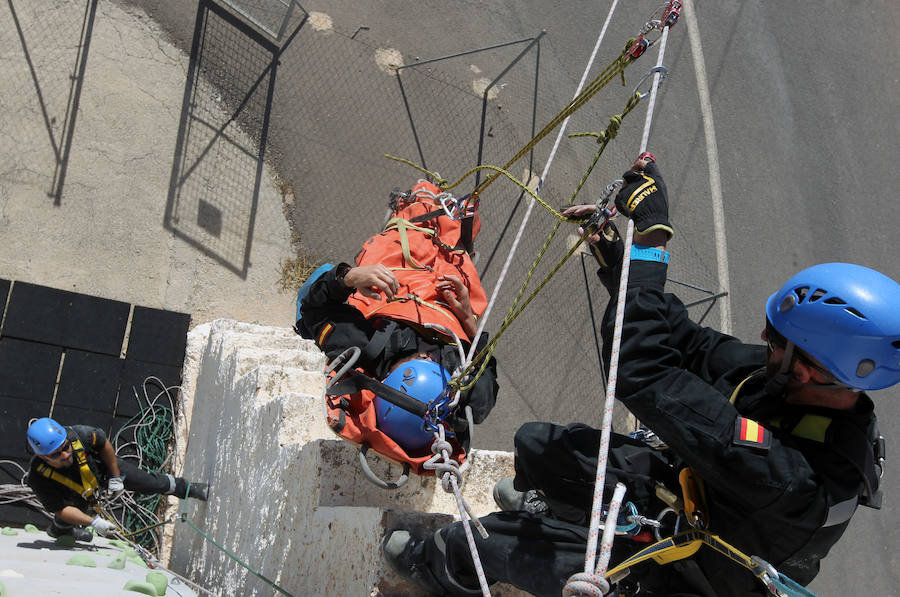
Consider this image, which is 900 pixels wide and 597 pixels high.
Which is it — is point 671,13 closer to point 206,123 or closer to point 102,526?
point 206,123

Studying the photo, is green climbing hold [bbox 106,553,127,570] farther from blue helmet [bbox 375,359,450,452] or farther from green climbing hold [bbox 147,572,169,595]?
blue helmet [bbox 375,359,450,452]

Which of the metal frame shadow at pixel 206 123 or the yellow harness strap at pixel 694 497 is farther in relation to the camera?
the metal frame shadow at pixel 206 123

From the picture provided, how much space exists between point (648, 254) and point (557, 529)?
1.04 meters

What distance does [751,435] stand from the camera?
2039 millimetres

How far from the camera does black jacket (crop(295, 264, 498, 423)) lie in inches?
138

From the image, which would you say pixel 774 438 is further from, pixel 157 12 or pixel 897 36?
pixel 897 36

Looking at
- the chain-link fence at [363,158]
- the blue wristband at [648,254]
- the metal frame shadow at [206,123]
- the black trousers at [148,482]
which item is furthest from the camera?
the chain-link fence at [363,158]

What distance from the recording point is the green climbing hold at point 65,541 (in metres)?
5.30

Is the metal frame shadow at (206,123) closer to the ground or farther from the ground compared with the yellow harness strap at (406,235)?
farther from the ground

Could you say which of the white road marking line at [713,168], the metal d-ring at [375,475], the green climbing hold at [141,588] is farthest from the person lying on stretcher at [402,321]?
the white road marking line at [713,168]

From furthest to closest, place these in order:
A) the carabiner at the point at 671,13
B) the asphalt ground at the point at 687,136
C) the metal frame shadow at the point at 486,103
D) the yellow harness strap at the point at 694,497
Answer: the metal frame shadow at the point at 486,103, the asphalt ground at the point at 687,136, the carabiner at the point at 671,13, the yellow harness strap at the point at 694,497

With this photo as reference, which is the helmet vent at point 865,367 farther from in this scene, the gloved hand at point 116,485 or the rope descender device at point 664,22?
the gloved hand at point 116,485

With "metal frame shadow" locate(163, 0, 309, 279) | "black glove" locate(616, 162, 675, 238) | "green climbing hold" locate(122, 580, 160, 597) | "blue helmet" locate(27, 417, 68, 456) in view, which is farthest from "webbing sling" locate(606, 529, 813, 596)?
"metal frame shadow" locate(163, 0, 309, 279)

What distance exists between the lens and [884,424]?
6.58m
